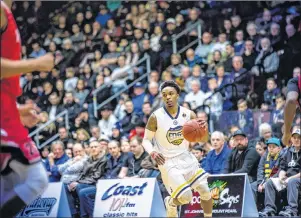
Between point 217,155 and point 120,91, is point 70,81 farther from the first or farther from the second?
point 217,155

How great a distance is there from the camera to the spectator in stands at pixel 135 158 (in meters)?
15.8

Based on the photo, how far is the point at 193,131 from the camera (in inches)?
461

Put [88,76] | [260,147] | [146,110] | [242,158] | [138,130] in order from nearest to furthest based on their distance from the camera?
[242,158], [260,147], [138,130], [146,110], [88,76]

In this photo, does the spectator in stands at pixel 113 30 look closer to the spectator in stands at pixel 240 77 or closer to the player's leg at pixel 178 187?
the spectator in stands at pixel 240 77

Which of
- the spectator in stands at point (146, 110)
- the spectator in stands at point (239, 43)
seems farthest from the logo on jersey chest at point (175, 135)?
the spectator in stands at point (239, 43)

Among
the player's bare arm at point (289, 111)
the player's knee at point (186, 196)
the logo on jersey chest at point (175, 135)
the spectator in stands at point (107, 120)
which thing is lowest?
the spectator in stands at point (107, 120)

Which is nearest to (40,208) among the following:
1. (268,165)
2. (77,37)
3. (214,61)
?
(268,165)

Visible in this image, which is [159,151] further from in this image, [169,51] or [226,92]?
[169,51]

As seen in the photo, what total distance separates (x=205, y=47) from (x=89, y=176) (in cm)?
635

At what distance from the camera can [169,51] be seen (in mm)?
21562

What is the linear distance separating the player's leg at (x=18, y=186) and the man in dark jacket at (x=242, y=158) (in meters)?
8.96

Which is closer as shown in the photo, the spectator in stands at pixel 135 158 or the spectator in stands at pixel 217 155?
the spectator in stands at pixel 217 155

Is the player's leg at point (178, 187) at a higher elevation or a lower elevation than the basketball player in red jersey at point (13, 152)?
lower

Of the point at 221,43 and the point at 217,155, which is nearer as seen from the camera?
the point at 217,155
